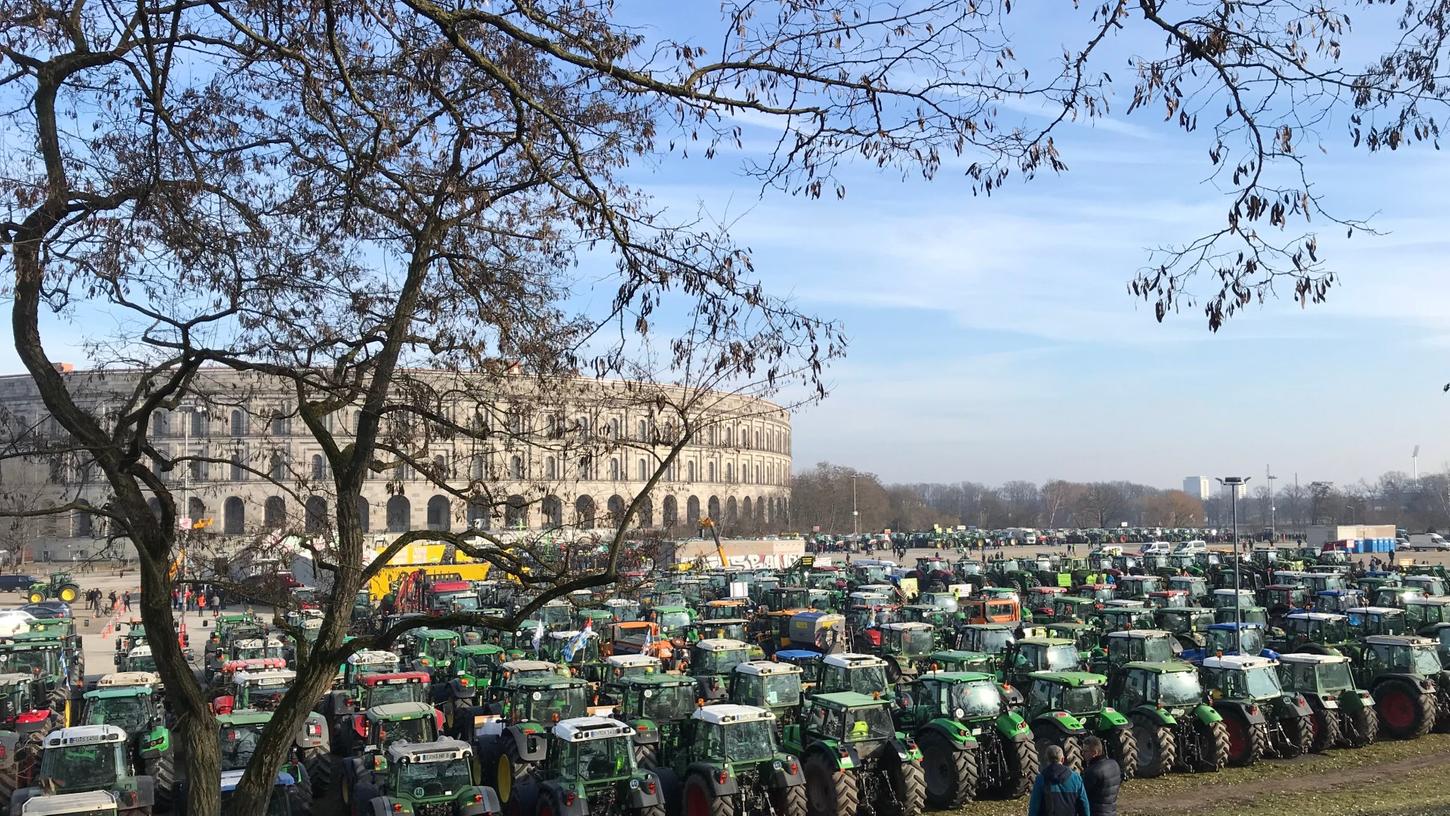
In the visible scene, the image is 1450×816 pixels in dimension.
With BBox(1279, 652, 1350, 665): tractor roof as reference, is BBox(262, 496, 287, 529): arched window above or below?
above

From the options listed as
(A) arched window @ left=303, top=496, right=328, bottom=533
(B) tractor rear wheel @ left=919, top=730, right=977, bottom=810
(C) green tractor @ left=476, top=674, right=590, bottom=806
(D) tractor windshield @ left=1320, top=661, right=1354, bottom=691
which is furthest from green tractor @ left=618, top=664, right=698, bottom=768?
(D) tractor windshield @ left=1320, top=661, right=1354, bottom=691

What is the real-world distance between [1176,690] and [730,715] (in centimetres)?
722

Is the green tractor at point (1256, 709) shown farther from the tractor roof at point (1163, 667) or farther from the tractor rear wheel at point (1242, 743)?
the tractor roof at point (1163, 667)

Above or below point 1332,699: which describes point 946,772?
below

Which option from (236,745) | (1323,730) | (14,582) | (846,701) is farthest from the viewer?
(14,582)

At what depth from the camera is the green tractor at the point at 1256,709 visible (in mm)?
17781

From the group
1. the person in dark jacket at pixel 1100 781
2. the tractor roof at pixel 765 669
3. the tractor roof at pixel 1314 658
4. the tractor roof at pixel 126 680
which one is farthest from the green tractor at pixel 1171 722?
the tractor roof at pixel 126 680

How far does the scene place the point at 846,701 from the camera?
15.5 meters

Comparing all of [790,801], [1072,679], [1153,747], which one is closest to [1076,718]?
[1072,679]

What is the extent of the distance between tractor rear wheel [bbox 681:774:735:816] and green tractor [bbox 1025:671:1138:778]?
4973 millimetres

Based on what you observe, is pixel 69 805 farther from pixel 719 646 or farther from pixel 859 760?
pixel 719 646

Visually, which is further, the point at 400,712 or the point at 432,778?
the point at 400,712

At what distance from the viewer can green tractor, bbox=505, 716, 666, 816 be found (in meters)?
13.7

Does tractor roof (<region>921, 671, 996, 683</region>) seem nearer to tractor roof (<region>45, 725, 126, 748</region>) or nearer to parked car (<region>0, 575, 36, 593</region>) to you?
tractor roof (<region>45, 725, 126, 748</region>)
